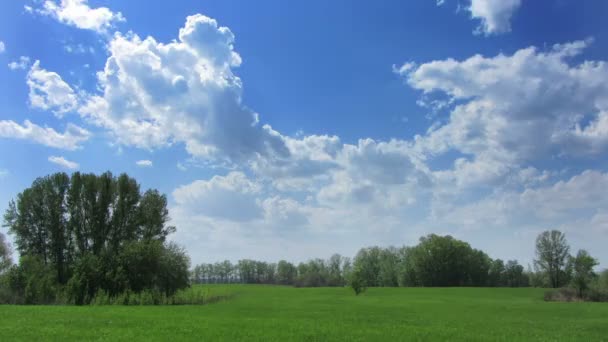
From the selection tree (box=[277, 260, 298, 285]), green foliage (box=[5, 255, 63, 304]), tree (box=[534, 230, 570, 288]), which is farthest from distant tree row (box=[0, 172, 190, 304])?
tree (box=[277, 260, 298, 285])

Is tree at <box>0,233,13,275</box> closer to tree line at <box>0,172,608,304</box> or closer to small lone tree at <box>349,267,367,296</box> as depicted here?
tree line at <box>0,172,608,304</box>

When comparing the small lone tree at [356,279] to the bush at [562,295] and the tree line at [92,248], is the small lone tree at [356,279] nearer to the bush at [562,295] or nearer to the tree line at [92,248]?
the tree line at [92,248]

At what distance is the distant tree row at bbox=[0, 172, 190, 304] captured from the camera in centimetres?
4831

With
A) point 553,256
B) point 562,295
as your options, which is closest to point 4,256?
point 562,295

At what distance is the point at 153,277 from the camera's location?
5144 centimetres

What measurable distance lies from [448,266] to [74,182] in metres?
95.5

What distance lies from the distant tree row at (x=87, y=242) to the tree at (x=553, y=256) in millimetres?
93211

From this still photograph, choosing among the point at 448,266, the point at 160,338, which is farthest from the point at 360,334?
the point at 448,266

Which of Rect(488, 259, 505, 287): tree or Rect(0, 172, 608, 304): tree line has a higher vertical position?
Rect(0, 172, 608, 304): tree line

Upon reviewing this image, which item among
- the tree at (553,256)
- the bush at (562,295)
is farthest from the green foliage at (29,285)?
the tree at (553,256)

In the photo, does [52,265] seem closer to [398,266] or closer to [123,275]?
[123,275]

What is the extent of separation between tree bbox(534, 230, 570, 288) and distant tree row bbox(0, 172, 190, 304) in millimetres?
93211

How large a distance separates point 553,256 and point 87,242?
107 meters

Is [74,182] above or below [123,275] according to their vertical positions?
above
